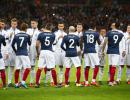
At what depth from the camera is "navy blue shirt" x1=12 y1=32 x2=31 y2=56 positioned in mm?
16922

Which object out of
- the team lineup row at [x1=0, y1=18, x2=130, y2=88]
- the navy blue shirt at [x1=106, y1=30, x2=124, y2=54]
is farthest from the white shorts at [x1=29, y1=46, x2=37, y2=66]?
the navy blue shirt at [x1=106, y1=30, x2=124, y2=54]

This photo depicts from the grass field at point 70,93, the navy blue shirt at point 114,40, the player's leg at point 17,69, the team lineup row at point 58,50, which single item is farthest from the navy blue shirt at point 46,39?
the navy blue shirt at point 114,40

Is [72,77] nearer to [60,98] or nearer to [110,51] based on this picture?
[110,51]

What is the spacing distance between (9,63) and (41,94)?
2.44 metres

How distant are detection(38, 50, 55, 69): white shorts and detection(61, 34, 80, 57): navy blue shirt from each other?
21.5 inches

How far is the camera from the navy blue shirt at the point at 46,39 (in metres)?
17.0

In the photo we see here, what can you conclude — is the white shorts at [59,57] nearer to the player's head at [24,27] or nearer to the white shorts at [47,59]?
the white shorts at [47,59]

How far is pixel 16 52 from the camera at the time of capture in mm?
17141

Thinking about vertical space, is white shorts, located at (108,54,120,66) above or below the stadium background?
below

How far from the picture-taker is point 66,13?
3909cm

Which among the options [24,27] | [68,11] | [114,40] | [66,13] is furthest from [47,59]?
[68,11]

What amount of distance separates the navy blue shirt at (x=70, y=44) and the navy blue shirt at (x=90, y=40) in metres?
0.39

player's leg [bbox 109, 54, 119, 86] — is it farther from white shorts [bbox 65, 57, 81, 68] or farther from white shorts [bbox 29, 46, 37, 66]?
white shorts [bbox 29, 46, 37, 66]

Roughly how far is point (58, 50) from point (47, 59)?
54.4 inches
